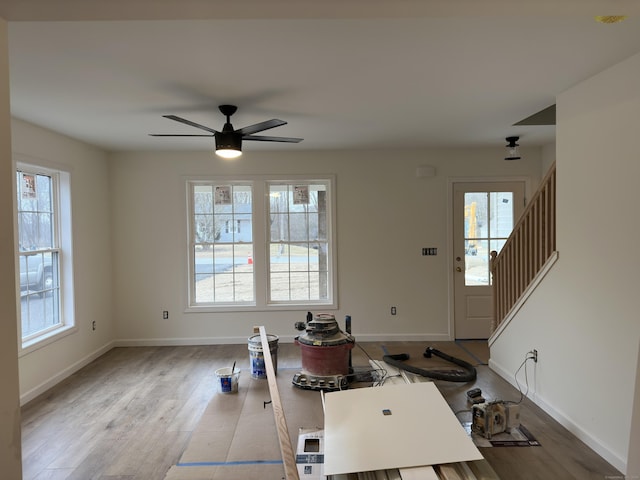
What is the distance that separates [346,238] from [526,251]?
87.8 inches

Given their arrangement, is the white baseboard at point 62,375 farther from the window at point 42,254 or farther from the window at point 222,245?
the window at point 222,245

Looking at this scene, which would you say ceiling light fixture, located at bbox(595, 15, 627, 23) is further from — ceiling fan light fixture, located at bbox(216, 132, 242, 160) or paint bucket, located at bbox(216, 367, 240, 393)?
paint bucket, located at bbox(216, 367, 240, 393)

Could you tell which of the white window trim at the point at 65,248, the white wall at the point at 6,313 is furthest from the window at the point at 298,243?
the white wall at the point at 6,313

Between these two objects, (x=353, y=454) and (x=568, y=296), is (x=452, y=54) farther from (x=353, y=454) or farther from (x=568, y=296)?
(x=353, y=454)

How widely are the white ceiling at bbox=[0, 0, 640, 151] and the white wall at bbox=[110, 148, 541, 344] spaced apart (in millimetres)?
1341

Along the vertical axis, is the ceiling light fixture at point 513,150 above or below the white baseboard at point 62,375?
above

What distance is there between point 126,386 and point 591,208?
14.0 feet

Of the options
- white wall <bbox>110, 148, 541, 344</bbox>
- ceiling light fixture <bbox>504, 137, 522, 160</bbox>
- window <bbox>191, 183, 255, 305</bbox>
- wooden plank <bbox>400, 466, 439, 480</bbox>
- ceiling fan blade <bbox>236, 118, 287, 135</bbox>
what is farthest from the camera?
window <bbox>191, 183, 255, 305</bbox>

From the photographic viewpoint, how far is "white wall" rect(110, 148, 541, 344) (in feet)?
17.1

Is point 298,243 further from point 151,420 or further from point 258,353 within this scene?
point 151,420

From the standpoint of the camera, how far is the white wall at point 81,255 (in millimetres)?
3693

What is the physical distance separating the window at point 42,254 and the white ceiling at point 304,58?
0.70 m

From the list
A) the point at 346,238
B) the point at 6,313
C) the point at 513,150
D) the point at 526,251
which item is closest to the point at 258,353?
the point at 346,238

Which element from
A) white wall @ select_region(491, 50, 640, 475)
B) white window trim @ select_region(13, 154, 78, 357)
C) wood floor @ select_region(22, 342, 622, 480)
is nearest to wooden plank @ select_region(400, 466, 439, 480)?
wood floor @ select_region(22, 342, 622, 480)
